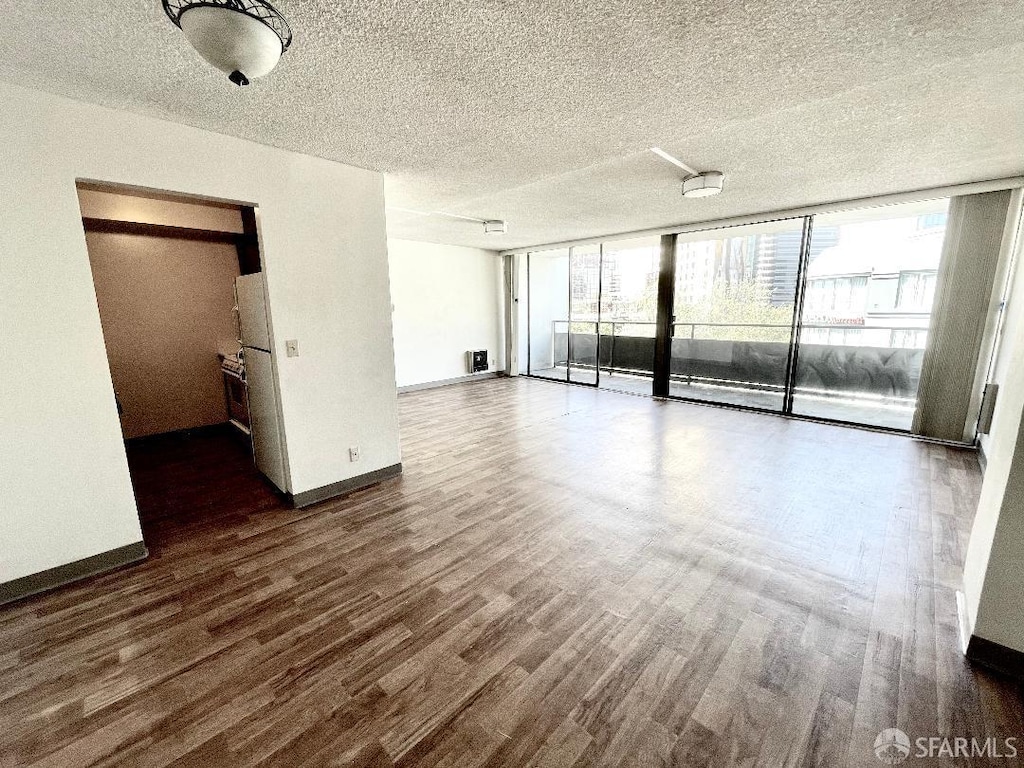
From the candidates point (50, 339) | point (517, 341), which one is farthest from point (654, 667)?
point (517, 341)

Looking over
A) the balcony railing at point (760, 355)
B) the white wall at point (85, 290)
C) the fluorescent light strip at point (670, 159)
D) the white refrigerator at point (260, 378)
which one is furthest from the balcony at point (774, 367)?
the white refrigerator at point (260, 378)

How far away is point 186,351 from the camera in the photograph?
475 cm

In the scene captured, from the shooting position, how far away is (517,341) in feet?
29.3

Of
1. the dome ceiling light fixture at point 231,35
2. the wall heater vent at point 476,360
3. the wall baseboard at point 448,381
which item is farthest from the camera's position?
the wall heater vent at point 476,360

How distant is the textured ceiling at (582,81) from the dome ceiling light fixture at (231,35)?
11.6 inches

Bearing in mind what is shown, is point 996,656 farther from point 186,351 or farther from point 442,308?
point 442,308

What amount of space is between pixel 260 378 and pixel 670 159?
386 centimetres

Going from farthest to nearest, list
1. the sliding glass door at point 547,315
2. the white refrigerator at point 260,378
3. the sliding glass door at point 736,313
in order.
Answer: the sliding glass door at point 547,315 → the sliding glass door at point 736,313 → the white refrigerator at point 260,378

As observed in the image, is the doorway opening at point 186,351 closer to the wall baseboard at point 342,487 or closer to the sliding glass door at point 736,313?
the wall baseboard at point 342,487

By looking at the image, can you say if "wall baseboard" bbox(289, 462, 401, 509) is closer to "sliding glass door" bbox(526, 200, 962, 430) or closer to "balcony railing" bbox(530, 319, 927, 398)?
"sliding glass door" bbox(526, 200, 962, 430)

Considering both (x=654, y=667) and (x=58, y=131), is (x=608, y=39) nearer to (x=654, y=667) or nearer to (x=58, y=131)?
(x=654, y=667)

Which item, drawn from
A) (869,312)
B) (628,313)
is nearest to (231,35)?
(869,312)

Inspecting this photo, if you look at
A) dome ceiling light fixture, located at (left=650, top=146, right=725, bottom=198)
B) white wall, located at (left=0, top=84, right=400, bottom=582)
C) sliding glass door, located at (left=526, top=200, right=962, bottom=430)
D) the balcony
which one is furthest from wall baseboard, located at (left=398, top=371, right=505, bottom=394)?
dome ceiling light fixture, located at (left=650, top=146, right=725, bottom=198)

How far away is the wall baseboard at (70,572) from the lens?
85.6 inches
